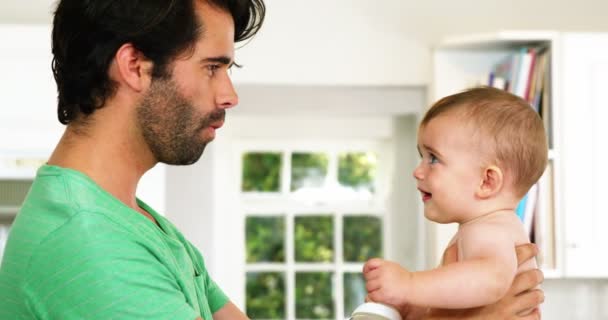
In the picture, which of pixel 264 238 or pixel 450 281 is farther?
pixel 264 238

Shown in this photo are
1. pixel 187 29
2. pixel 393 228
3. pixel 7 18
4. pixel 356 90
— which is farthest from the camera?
pixel 393 228

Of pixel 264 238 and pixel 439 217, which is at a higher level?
pixel 439 217

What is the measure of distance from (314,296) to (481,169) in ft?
6.71

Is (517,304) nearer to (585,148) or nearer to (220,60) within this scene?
(220,60)

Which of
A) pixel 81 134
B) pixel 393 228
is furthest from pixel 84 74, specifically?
pixel 393 228

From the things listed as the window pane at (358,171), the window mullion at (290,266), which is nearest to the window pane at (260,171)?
the window mullion at (290,266)

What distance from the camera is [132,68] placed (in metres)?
1.29

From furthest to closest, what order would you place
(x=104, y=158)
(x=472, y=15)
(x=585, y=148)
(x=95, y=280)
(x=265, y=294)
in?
(x=265, y=294), (x=472, y=15), (x=585, y=148), (x=104, y=158), (x=95, y=280)

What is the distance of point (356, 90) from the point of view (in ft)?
10.1

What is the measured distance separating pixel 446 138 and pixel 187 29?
1.45 feet

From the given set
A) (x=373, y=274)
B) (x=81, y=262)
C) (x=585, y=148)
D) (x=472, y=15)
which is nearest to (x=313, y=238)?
(x=472, y=15)

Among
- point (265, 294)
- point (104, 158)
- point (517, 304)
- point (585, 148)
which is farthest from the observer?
point (265, 294)

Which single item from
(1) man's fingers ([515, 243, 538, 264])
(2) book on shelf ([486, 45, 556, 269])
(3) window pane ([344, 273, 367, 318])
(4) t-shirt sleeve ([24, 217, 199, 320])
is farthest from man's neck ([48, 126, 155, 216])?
(3) window pane ([344, 273, 367, 318])

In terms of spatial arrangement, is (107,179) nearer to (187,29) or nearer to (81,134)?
(81,134)
